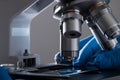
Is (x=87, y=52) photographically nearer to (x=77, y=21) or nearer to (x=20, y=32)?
(x=20, y=32)

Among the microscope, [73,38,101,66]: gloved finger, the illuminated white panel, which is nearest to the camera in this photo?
the microscope

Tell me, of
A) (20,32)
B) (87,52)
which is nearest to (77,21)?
(20,32)

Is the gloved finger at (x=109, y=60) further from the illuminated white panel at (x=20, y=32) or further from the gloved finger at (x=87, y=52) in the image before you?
the illuminated white panel at (x=20, y=32)

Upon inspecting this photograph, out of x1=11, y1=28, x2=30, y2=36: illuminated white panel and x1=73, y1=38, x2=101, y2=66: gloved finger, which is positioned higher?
x1=11, y1=28, x2=30, y2=36: illuminated white panel

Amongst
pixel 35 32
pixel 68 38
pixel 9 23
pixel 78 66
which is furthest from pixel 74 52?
pixel 35 32

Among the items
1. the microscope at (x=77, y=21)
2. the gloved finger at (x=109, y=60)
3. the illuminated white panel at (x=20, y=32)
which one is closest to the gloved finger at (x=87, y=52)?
the gloved finger at (x=109, y=60)

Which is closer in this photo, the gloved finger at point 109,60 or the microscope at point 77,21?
the microscope at point 77,21

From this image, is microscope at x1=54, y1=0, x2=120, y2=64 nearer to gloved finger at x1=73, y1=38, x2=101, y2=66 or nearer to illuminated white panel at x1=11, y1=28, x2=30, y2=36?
illuminated white panel at x1=11, y1=28, x2=30, y2=36

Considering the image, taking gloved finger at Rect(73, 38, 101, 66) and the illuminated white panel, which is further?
gloved finger at Rect(73, 38, 101, 66)

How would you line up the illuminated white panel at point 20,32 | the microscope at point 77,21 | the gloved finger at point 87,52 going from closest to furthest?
the microscope at point 77,21, the illuminated white panel at point 20,32, the gloved finger at point 87,52

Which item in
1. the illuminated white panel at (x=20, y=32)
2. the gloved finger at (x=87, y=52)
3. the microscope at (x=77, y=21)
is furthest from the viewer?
the gloved finger at (x=87, y=52)

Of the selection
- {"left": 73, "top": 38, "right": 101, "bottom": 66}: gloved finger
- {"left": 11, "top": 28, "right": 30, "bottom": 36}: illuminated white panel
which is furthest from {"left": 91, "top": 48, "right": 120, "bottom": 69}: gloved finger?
{"left": 11, "top": 28, "right": 30, "bottom": 36}: illuminated white panel

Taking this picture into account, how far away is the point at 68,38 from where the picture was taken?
1.67 feet

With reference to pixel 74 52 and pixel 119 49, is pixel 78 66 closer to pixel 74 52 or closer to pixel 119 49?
pixel 119 49
